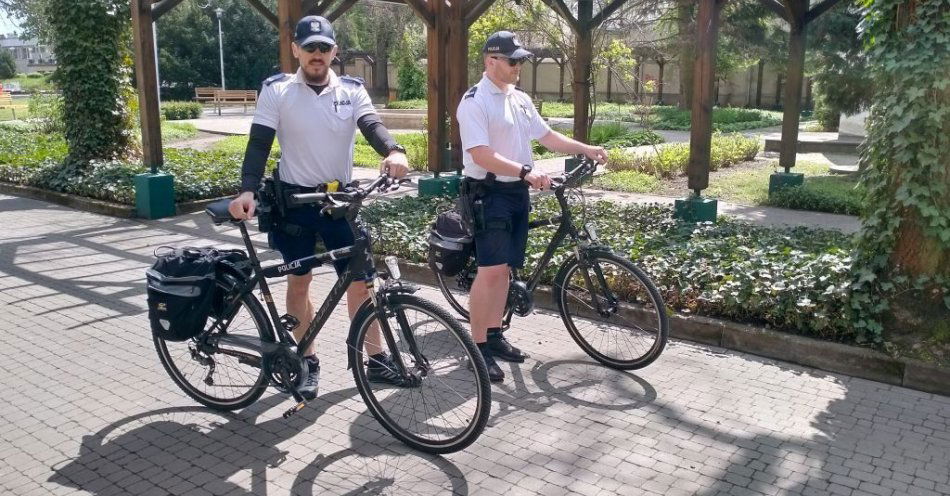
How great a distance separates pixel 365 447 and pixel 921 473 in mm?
2389

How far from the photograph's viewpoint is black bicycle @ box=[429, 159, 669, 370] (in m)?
4.56

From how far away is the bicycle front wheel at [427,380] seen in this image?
352cm

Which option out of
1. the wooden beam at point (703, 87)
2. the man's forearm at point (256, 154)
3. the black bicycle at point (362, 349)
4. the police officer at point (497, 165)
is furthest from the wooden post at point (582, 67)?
the black bicycle at point (362, 349)

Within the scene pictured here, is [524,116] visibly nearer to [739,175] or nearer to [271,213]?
[271,213]

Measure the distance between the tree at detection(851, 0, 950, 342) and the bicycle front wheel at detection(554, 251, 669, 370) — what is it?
1.18 m

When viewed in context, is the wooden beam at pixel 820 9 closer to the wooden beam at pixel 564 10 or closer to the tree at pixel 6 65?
the wooden beam at pixel 564 10

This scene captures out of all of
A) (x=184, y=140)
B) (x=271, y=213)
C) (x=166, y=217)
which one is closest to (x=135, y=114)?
(x=166, y=217)

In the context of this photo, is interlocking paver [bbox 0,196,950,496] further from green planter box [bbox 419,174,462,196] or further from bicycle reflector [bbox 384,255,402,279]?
green planter box [bbox 419,174,462,196]

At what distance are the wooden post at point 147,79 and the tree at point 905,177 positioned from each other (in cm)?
795

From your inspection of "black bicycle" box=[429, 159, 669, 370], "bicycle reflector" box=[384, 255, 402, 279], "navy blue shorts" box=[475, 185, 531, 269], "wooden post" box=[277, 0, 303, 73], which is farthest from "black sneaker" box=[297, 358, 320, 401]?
"wooden post" box=[277, 0, 303, 73]

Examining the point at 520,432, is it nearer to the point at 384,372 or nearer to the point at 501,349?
the point at 384,372

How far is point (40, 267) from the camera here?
281 inches

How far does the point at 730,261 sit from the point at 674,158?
755 centimetres

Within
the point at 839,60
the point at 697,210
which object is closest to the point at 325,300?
the point at 697,210
